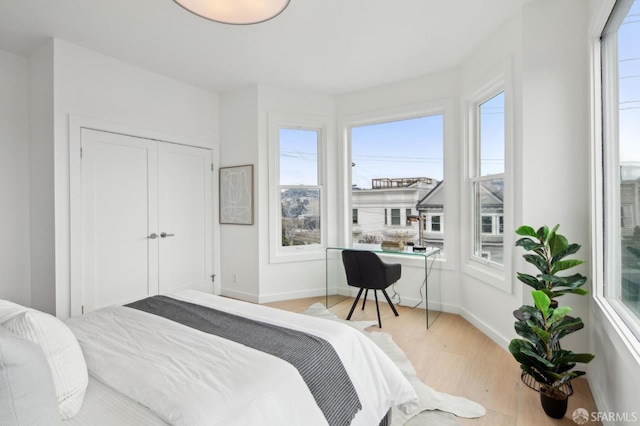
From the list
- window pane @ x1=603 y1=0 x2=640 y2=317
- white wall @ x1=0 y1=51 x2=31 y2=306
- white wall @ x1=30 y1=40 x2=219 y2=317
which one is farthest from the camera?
white wall @ x1=0 y1=51 x2=31 y2=306

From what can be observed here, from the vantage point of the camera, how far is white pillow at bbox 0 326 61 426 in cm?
67

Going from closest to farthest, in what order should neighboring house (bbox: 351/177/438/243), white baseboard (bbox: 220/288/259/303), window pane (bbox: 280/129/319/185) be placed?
neighboring house (bbox: 351/177/438/243) → white baseboard (bbox: 220/288/259/303) → window pane (bbox: 280/129/319/185)

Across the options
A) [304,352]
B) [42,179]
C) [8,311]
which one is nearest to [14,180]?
[42,179]

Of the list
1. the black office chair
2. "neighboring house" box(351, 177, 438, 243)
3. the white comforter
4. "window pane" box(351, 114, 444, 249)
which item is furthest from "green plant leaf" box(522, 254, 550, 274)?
"neighboring house" box(351, 177, 438, 243)

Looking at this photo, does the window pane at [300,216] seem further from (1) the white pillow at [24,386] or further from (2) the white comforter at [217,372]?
(1) the white pillow at [24,386]

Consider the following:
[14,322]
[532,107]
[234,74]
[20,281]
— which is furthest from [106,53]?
[532,107]

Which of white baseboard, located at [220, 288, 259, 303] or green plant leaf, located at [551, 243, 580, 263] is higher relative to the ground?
green plant leaf, located at [551, 243, 580, 263]

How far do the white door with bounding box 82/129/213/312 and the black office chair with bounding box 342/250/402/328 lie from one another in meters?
2.00

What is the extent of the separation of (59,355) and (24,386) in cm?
36

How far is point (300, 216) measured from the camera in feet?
13.8

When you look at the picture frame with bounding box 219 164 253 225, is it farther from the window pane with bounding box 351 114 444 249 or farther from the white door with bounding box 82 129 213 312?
the window pane with bounding box 351 114 444 249

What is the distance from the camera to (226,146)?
421 centimetres

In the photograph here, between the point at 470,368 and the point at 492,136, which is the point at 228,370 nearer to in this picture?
the point at 470,368

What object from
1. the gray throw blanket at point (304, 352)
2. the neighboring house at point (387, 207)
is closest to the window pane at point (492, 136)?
the neighboring house at point (387, 207)
